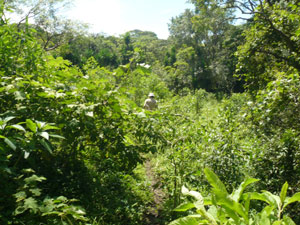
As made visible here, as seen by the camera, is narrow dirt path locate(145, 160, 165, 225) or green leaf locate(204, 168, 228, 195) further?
narrow dirt path locate(145, 160, 165, 225)

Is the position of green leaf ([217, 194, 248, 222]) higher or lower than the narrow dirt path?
higher

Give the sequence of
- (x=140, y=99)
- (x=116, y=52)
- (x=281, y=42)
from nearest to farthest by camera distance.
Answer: (x=281, y=42), (x=140, y=99), (x=116, y=52)

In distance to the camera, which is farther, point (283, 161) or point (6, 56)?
point (283, 161)

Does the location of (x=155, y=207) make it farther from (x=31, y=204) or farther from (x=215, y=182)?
(x=215, y=182)

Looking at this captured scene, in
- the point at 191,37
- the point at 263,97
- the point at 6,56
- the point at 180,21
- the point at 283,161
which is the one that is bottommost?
the point at 283,161

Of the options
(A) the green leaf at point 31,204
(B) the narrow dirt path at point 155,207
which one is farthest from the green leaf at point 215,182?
(B) the narrow dirt path at point 155,207

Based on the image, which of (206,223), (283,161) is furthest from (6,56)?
(283,161)

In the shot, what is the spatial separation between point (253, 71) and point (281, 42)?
752mm

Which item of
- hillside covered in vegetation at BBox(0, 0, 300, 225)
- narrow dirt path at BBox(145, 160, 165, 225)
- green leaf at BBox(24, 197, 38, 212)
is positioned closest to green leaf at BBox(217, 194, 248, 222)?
hillside covered in vegetation at BBox(0, 0, 300, 225)

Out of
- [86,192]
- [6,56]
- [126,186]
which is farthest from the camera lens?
[126,186]

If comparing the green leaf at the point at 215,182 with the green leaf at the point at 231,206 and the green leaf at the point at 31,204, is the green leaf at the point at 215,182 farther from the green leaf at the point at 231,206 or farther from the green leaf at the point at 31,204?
the green leaf at the point at 31,204

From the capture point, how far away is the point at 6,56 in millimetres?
2262

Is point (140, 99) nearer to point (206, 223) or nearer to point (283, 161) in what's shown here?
point (283, 161)

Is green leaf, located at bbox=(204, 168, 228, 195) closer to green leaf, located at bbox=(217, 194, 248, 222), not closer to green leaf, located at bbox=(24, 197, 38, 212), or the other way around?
green leaf, located at bbox=(217, 194, 248, 222)
